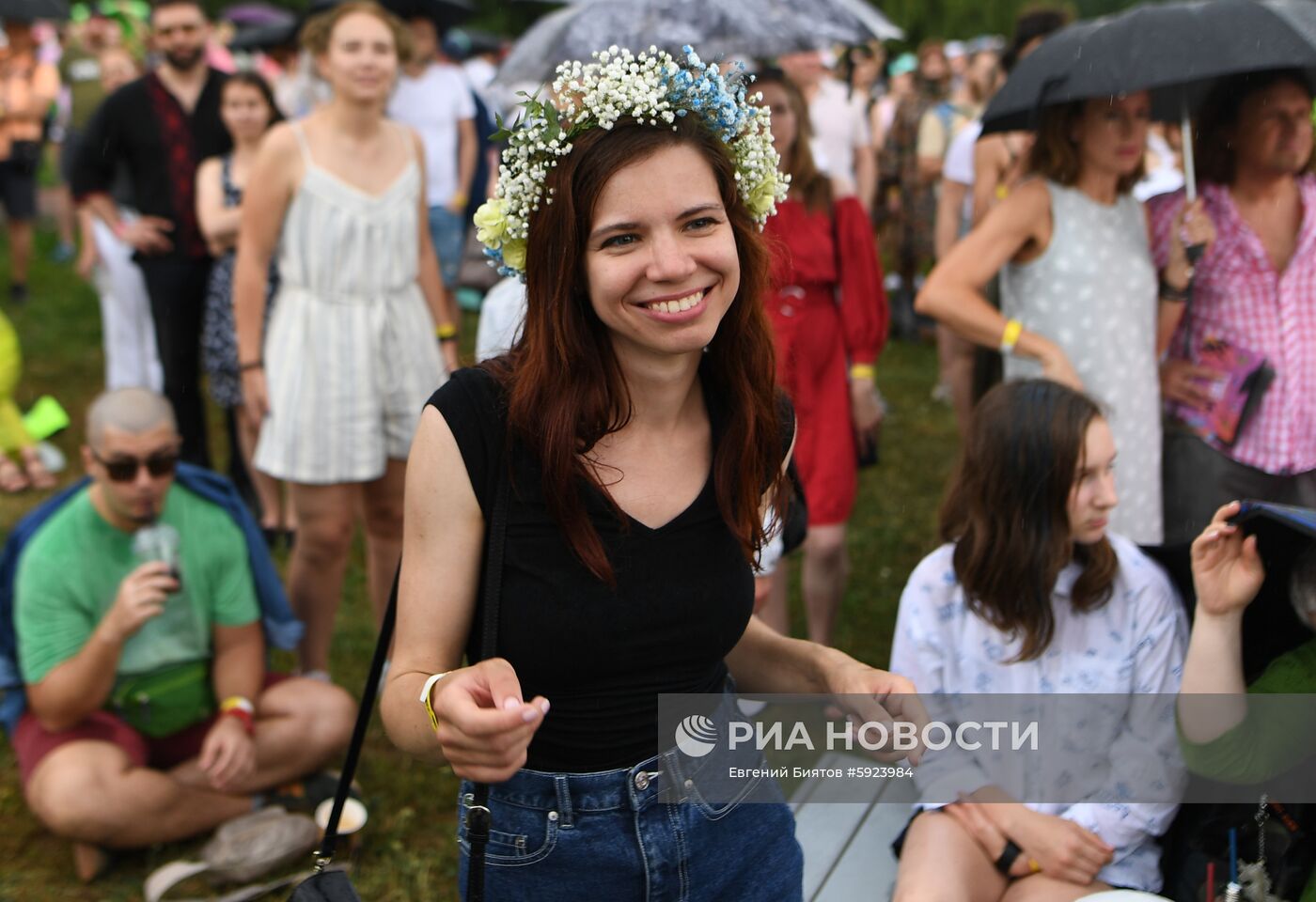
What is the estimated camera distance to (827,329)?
4645 mm

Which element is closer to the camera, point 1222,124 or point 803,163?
point 1222,124

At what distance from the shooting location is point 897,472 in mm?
7605

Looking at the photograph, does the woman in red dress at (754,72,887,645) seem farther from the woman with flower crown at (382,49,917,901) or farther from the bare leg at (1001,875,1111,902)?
the woman with flower crown at (382,49,917,901)

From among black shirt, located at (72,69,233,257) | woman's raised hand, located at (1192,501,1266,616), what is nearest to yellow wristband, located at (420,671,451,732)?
woman's raised hand, located at (1192,501,1266,616)

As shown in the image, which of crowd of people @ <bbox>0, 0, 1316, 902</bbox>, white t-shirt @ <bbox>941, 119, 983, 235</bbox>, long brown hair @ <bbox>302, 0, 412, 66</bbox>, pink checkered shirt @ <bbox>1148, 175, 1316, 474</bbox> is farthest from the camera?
white t-shirt @ <bbox>941, 119, 983, 235</bbox>

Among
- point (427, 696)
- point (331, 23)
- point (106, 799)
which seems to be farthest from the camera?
point (331, 23)

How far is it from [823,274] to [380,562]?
180 cm

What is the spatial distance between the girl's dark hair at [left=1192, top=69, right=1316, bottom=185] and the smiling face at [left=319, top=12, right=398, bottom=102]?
8.39 ft

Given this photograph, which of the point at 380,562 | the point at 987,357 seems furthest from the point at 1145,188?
the point at 380,562

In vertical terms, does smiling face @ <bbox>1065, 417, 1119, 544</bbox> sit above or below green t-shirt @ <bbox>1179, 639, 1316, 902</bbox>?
above

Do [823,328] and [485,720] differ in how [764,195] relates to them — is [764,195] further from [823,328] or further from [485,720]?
[823,328]

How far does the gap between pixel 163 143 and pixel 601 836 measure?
534 cm

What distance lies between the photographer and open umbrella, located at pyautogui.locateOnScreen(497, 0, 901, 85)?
198 inches

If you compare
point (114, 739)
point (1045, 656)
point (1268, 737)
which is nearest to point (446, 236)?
point (114, 739)
